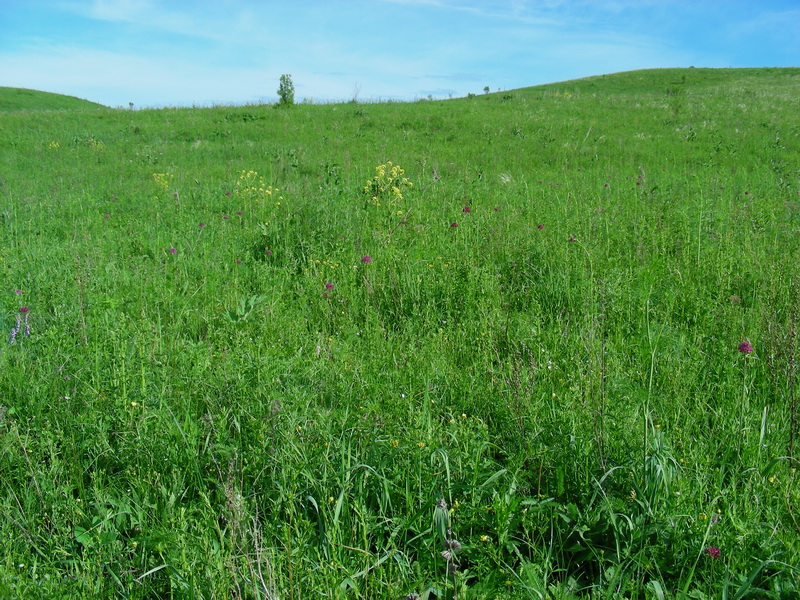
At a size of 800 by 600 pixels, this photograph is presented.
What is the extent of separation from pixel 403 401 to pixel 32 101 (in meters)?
54.9

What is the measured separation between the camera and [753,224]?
5133 mm

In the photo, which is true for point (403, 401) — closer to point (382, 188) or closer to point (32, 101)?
point (382, 188)

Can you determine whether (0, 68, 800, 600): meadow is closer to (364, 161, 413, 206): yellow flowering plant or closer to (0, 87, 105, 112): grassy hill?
(364, 161, 413, 206): yellow flowering plant

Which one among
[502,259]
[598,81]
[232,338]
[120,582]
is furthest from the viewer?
[598,81]

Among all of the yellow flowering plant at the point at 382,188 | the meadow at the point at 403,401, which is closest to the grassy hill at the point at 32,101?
the yellow flowering plant at the point at 382,188

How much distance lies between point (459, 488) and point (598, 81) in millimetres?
43441

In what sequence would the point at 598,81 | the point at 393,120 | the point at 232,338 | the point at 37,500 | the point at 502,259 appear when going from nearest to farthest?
the point at 37,500, the point at 232,338, the point at 502,259, the point at 393,120, the point at 598,81

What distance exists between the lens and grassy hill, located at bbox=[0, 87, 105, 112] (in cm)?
4016

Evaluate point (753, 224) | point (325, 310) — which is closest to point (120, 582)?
point (325, 310)

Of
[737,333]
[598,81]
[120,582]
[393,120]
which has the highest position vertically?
[598,81]

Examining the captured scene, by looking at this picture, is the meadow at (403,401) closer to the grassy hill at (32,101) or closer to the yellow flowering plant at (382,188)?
the yellow flowering plant at (382,188)

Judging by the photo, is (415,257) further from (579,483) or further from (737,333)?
(579,483)

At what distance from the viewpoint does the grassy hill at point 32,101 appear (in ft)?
132

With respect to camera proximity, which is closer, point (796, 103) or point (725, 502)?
point (725, 502)
